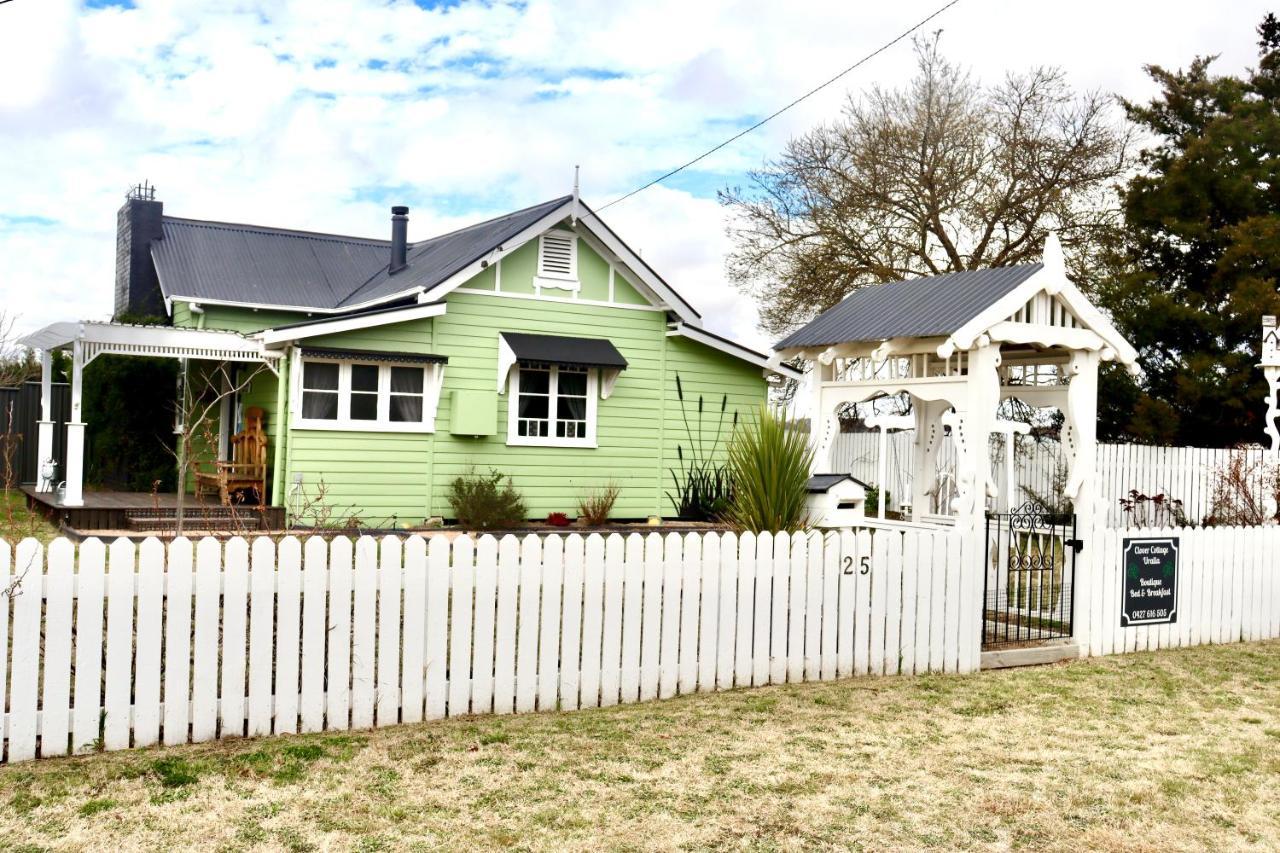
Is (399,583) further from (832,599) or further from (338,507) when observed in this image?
(338,507)

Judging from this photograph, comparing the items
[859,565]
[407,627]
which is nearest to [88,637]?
[407,627]

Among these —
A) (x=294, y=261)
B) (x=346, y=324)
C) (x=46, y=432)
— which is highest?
(x=294, y=261)

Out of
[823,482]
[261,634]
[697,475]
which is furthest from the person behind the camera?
[697,475]

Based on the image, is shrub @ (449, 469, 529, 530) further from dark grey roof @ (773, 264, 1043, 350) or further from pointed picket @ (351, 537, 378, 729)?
pointed picket @ (351, 537, 378, 729)

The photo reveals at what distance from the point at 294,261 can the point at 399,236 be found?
2503 mm

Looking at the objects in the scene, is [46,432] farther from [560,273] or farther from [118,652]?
[118,652]

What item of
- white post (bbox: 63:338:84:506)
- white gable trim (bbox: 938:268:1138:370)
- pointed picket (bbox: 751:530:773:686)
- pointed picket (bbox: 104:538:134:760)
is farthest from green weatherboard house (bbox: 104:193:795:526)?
pointed picket (bbox: 104:538:134:760)

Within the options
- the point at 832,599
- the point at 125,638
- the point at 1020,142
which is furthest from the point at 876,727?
the point at 1020,142

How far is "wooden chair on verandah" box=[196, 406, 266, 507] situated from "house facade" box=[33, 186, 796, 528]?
225 millimetres

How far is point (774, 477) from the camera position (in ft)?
30.2

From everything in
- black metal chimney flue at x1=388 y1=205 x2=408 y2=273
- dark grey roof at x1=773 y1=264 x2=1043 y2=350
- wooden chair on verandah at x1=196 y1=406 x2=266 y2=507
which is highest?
black metal chimney flue at x1=388 y1=205 x2=408 y2=273

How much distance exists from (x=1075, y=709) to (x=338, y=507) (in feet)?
39.1

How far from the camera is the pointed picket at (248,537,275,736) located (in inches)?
243

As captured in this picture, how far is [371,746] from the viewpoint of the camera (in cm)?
608
